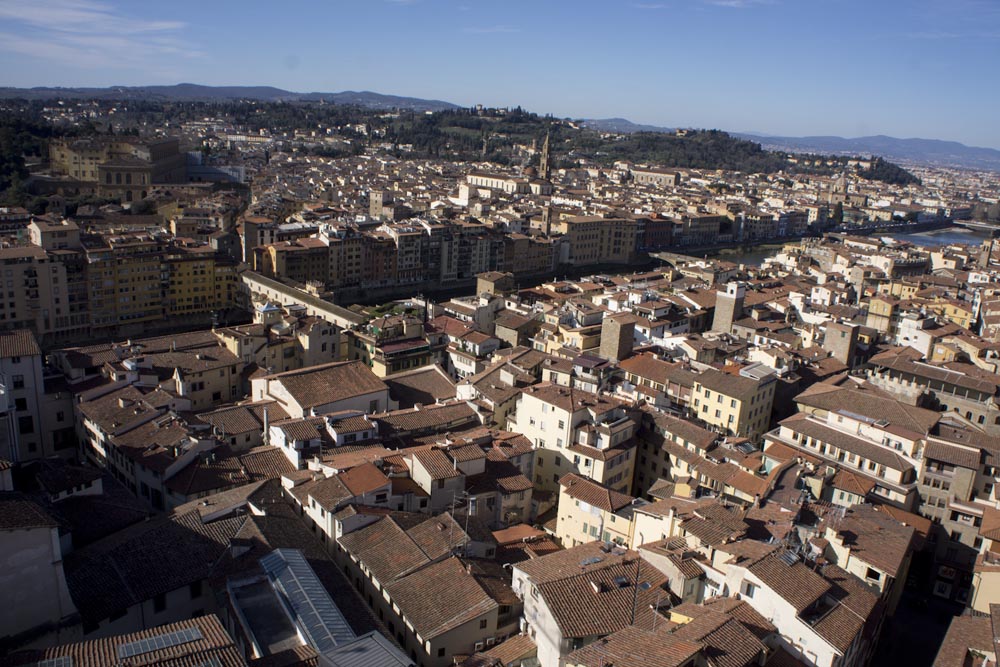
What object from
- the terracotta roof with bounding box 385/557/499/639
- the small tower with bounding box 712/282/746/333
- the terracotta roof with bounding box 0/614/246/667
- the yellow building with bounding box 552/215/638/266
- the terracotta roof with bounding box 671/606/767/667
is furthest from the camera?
the yellow building with bounding box 552/215/638/266

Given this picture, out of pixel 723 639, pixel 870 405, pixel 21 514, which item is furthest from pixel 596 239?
pixel 21 514

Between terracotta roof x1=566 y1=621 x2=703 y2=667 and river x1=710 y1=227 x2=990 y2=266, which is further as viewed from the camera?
river x1=710 y1=227 x2=990 y2=266

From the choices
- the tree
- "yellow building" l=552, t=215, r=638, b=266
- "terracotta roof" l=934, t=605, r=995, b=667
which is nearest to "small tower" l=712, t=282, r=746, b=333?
"terracotta roof" l=934, t=605, r=995, b=667

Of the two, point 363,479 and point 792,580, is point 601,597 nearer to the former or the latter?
point 792,580

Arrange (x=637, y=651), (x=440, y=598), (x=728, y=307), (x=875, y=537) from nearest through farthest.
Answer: (x=637, y=651), (x=440, y=598), (x=875, y=537), (x=728, y=307)

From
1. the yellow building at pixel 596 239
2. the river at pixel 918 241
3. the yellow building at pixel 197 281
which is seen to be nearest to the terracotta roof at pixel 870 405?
the yellow building at pixel 197 281

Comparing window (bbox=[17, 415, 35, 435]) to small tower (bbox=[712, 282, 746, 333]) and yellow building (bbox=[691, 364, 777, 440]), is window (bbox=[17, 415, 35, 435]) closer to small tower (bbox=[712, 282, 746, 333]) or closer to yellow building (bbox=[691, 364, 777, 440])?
yellow building (bbox=[691, 364, 777, 440])

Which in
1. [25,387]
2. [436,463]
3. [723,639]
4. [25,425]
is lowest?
[25,425]

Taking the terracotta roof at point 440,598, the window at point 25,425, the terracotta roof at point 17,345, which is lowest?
the window at point 25,425

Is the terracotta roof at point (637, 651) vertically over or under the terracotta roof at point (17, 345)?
under

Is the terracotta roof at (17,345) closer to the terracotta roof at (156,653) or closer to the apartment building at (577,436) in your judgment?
the terracotta roof at (156,653)

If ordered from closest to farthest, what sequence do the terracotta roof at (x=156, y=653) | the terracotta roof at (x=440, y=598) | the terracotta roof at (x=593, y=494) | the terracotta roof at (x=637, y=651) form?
A: 1. the terracotta roof at (x=156, y=653)
2. the terracotta roof at (x=637, y=651)
3. the terracotta roof at (x=440, y=598)
4. the terracotta roof at (x=593, y=494)

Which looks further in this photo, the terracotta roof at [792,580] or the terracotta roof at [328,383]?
the terracotta roof at [328,383]
